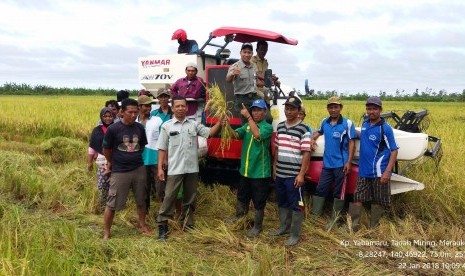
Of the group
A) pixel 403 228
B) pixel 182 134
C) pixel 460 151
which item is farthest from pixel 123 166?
pixel 460 151

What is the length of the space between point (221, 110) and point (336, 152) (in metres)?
1.36

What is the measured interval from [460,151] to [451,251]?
124 inches

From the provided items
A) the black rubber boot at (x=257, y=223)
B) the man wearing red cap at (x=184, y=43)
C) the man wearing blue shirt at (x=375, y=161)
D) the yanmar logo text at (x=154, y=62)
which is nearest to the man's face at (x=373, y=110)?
the man wearing blue shirt at (x=375, y=161)

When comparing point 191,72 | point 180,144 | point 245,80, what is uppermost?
point 191,72

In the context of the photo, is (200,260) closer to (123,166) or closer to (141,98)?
(123,166)

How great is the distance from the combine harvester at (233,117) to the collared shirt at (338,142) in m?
0.25

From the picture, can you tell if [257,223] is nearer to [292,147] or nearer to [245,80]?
[292,147]

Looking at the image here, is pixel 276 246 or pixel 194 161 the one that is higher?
pixel 194 161

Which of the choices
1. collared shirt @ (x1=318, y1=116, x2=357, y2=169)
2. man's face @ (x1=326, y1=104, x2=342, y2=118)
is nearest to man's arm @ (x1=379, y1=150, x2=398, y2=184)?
collared shirt @ (x1=318, y1=116, x2=357, y2=169)

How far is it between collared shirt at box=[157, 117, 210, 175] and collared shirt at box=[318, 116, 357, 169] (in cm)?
134

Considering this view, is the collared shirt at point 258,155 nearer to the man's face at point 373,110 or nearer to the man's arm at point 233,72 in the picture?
the man's arm at point 233,72

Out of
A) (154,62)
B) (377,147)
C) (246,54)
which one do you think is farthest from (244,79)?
(154,62)

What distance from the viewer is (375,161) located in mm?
4332

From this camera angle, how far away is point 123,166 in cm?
443
